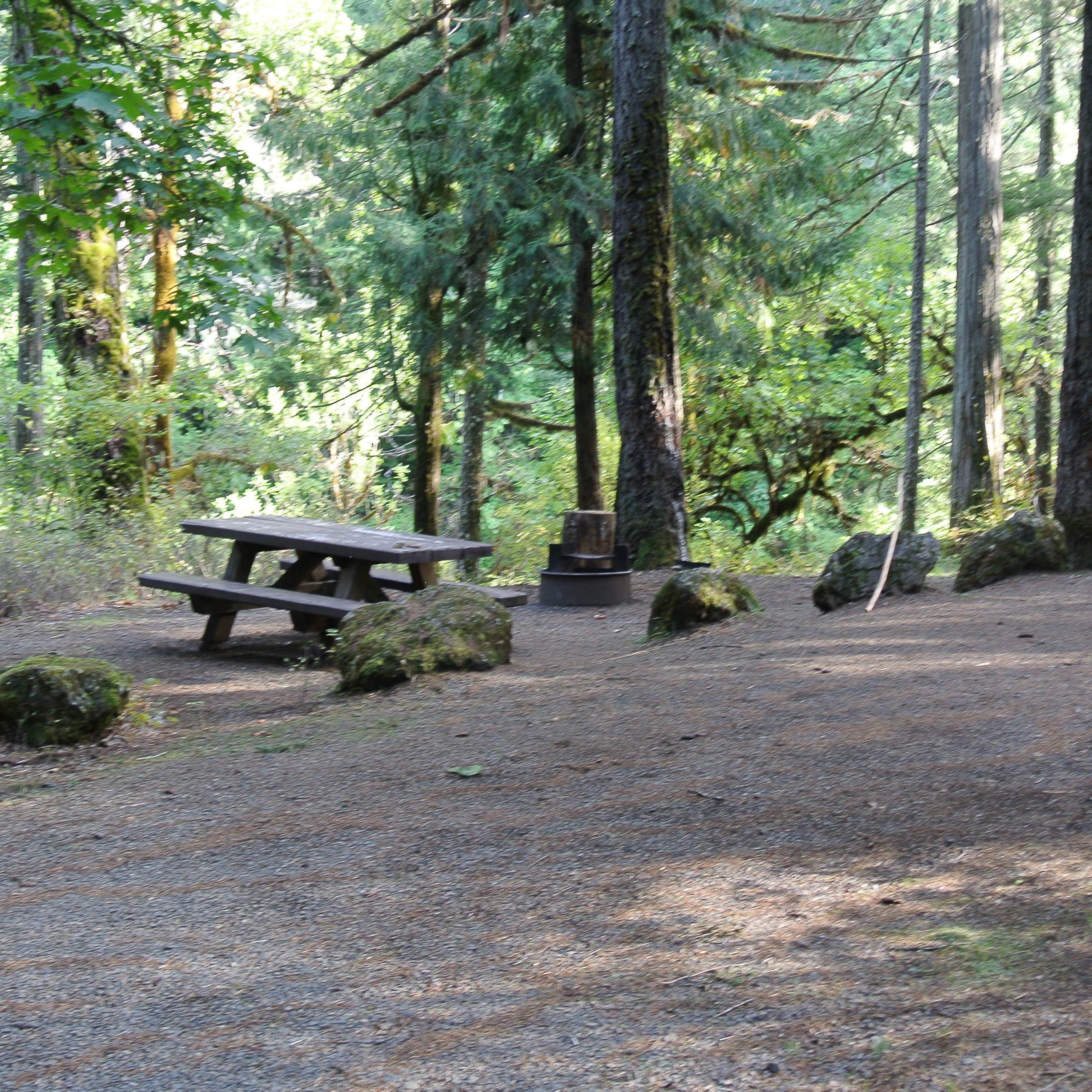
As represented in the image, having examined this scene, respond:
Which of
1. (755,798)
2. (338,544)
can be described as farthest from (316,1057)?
(338,544)

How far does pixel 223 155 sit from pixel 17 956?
235 inches

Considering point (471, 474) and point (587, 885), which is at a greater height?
point (471, 474)

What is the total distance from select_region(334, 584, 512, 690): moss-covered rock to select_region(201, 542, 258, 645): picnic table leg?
2.21 meters

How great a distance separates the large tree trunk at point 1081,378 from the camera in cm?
962

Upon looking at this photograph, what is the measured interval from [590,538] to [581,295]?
5.48 meters

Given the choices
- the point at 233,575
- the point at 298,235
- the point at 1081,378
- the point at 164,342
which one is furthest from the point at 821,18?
the point at 233,575

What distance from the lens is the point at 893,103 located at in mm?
20312

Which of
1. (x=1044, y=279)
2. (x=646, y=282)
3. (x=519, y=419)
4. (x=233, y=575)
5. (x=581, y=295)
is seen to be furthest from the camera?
(x=1044, y=279)

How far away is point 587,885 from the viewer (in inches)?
145

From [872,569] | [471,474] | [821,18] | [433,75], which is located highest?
[821,18]

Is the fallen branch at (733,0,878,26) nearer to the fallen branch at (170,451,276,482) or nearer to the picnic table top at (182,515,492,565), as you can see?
the fallen branch at (170,451,276,482)

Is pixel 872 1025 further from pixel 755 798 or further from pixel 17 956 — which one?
pixel 17 956

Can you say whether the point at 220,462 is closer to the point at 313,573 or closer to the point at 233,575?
the point at 313,573

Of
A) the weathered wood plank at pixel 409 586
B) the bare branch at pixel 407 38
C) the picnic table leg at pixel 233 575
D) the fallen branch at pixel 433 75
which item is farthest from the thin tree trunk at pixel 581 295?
the picnic table leg at pixel 233 575
